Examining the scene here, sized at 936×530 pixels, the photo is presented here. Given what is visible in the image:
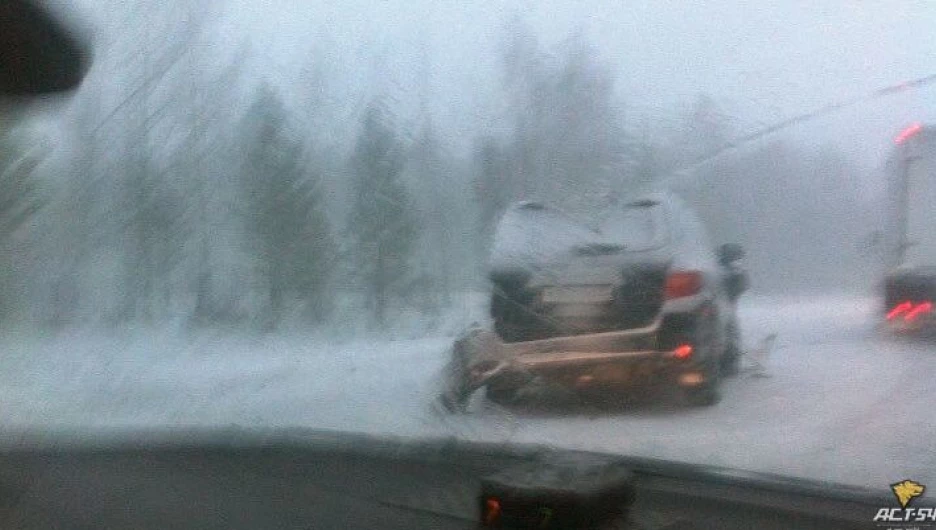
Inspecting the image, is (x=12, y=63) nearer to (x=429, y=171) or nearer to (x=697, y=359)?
(x=429, y=171)

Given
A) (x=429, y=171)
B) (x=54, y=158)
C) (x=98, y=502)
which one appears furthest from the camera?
(x=429, y=171)

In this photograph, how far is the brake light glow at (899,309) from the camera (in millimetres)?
7892

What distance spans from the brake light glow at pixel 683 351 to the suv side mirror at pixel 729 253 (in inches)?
28.1

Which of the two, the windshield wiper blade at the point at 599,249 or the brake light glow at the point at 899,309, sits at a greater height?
the windshield wiper blade at the point at 599,249

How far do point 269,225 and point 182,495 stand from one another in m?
3.20

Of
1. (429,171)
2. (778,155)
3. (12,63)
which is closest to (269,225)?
(429,171)

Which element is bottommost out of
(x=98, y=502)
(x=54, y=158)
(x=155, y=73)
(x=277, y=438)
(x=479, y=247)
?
(x=98, y=502)

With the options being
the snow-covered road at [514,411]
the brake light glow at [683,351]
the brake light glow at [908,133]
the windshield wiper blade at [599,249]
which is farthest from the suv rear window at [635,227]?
the brake light glow at [908,133]

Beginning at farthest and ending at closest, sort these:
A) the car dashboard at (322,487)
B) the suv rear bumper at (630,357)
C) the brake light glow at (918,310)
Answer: the brake light glow at (918,310), the suv rear bumper at (630,357), the car dashboard at (322,487)

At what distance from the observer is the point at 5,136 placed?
769 cm

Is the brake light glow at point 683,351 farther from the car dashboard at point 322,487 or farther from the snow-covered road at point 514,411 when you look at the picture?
the car dashboard at point 322,487

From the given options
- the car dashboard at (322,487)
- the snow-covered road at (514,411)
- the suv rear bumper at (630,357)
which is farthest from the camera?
the suv rear bumper at (630,357)

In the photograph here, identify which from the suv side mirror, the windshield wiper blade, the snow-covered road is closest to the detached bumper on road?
the snow-covered road

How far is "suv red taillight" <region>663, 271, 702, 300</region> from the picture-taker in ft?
24.6
